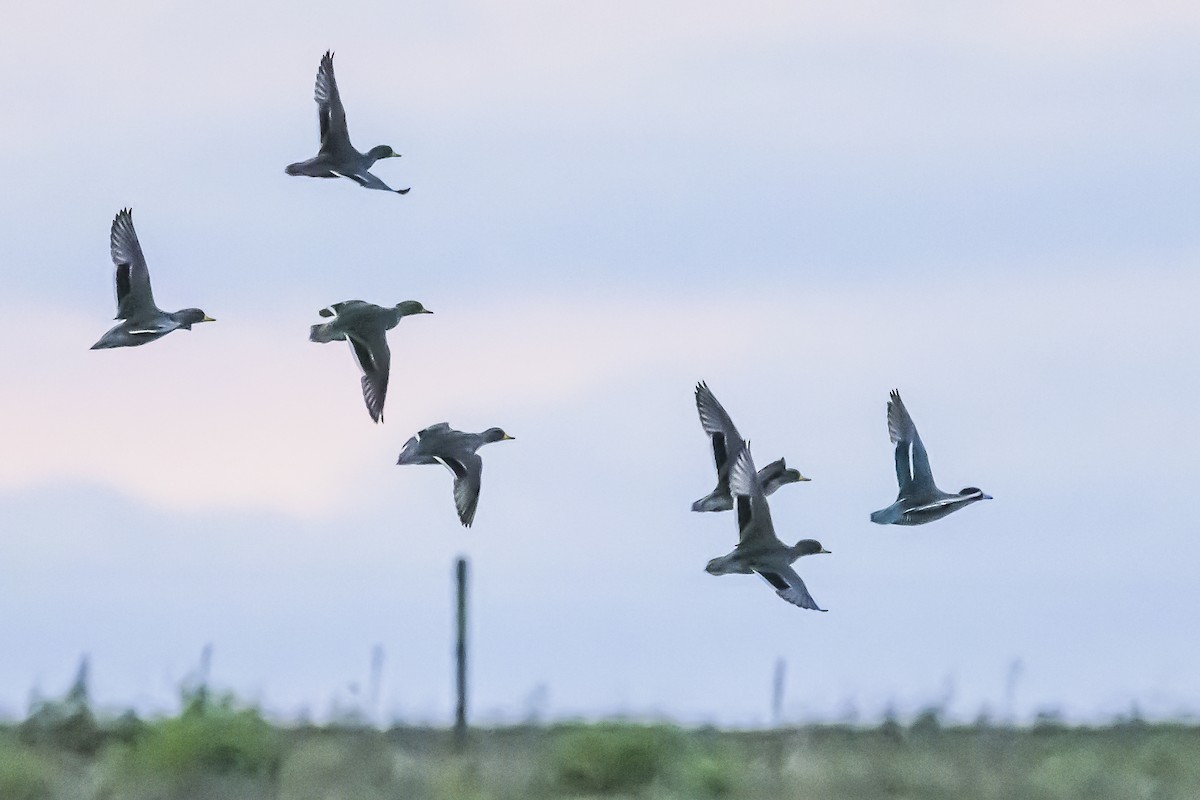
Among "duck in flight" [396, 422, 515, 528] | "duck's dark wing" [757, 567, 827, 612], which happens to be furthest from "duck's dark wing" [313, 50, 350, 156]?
"duck's dark wing" [757, 567, 827, 612]

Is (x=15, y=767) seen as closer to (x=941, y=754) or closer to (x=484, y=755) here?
(x=484, y=755)

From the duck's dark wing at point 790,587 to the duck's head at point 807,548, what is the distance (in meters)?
0.19

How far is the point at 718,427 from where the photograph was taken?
14.5 m

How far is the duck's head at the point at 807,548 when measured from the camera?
14195 mm

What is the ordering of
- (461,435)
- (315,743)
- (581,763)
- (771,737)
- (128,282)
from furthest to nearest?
(771,737)
(315,743)
(581,763)
(461,435)
(128,282)

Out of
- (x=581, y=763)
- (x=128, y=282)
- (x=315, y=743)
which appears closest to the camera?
(x=128, y=282)

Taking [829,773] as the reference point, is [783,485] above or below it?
above

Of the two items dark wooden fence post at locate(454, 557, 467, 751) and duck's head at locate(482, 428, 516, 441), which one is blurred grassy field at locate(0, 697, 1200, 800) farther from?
duck's head at locate(482, 428, 516, 441)

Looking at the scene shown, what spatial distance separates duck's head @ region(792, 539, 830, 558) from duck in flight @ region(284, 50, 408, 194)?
3.92 metres

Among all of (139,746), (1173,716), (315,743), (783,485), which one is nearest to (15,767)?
(139,746)

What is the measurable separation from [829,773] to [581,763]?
86.6 inches

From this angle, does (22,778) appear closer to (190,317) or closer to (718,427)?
(190,317)

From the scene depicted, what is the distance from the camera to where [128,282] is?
49.0 ft

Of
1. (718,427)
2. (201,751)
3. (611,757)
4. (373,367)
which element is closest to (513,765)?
(611,757)
